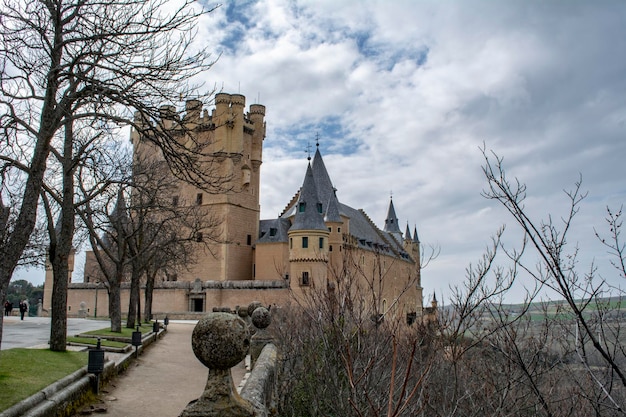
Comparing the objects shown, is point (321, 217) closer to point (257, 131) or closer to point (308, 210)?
point (308, 210)

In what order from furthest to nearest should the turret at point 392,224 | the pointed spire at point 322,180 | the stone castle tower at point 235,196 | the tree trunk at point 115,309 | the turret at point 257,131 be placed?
the turret at point 392,224, the turret at point 257,131, the pointed spire at point 322,180, the stone castle tower at point 235,196, the tree trunk at point 115,309

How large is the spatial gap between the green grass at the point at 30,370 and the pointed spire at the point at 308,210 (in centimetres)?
3250

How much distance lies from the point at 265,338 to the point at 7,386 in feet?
15.5

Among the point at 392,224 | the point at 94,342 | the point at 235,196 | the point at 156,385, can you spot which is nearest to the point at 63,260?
the point at 156,385

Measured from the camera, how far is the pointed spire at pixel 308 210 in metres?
44.7

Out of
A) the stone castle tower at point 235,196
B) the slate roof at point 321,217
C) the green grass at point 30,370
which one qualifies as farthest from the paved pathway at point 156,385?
the stone castle tower at point 235,196

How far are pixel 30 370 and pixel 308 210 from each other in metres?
36.1

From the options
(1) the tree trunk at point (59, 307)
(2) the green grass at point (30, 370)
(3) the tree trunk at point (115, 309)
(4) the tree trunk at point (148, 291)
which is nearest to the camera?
(2) the green grass at point (30, 370)

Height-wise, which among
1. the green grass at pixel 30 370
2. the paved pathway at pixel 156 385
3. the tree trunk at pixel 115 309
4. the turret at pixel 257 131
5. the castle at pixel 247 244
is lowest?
the paved pathway at pixel 156 385

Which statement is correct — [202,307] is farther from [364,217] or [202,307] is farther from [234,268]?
[364,217]

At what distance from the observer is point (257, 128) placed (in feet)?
175

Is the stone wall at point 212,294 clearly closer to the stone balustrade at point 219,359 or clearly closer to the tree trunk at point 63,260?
the tree trunk at point 63,260

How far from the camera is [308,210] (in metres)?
45.2

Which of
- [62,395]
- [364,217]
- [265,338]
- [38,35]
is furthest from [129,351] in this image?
[364,217]
